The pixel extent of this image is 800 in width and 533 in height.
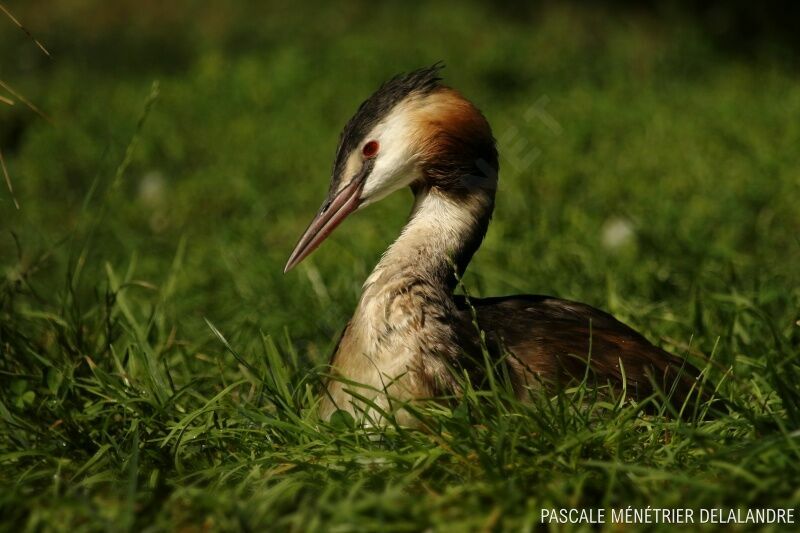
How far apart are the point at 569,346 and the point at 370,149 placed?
0.92 meters

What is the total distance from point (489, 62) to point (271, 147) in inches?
103

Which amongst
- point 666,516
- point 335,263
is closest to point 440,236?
point 666,516

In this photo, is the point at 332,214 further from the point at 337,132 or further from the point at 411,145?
the point at 337,132

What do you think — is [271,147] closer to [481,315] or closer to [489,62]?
[489,62]

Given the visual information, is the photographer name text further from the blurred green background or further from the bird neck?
the blurred green background

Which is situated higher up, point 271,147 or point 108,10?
point 108,10

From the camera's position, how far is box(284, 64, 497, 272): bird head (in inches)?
134

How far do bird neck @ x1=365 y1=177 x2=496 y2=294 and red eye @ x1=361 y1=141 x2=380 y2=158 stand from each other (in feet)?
0.67

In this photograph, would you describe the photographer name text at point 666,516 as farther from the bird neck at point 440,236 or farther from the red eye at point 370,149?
the red eye at point 370,149

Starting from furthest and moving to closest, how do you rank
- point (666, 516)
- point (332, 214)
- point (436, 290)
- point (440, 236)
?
1. point (332, 214)
2. point (440, 236)
3. point (436, 290)
4. point (666, 516)

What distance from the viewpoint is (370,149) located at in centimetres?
346

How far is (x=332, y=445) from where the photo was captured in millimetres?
2824

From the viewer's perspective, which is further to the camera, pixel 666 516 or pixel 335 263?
pixel 335 263

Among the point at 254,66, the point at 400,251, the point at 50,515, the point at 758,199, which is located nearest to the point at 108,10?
the point at 254,66
